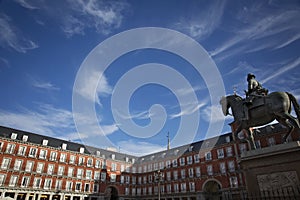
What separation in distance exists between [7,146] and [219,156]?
123 feet

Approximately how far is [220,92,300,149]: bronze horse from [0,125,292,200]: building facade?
2189 centimetres

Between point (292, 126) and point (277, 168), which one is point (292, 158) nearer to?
point (277, 168)

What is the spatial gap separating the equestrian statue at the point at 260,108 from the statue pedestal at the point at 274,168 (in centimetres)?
75

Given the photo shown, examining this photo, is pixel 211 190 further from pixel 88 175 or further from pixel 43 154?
pixel 43 154

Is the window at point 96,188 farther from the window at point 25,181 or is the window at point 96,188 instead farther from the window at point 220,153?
the window at point 220,153

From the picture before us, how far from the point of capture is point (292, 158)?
21.8 ft

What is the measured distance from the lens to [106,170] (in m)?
46.2

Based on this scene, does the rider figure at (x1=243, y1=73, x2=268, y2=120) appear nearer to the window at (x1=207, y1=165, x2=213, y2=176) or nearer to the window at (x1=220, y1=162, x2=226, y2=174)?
the window at (x1=220, y1=162, x2=226, y2=174)

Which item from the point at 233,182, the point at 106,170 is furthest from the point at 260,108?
the point at 106,170

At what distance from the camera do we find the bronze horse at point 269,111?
7.66 metres

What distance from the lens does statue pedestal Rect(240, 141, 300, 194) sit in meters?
6.43

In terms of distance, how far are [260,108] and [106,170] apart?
43825 millimetres

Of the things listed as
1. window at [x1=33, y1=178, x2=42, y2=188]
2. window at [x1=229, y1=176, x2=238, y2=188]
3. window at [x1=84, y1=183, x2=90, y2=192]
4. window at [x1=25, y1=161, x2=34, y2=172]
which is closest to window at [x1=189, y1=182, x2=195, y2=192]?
window at [x1=229, y1=176, x2=238, y2=188]

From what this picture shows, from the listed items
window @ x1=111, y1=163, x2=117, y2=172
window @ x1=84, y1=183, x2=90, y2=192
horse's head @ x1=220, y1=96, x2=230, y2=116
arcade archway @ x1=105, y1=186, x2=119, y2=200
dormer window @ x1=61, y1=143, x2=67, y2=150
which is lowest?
arcade archway @ x1=105, y1=186, x2=119, y2=200
